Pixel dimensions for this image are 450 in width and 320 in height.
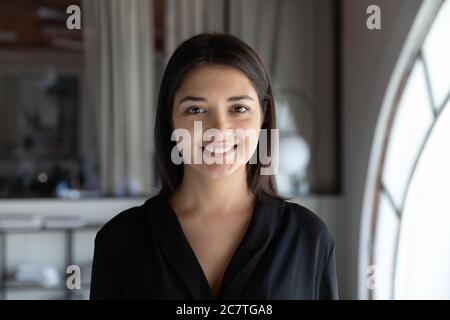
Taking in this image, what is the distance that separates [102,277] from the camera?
68cm

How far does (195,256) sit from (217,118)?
171mm

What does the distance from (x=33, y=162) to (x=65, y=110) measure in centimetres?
34

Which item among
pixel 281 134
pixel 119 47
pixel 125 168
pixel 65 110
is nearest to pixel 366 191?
pixel 281 134

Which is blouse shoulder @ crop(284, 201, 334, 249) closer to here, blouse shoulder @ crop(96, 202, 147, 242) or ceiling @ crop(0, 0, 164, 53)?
blouse shoulder @ crop(96, 202, 147, 242)

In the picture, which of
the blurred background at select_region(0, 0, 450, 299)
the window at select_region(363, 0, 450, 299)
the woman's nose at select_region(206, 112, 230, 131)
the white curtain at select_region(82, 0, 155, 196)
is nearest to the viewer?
the woman's nose at select_region(206, 112, 230, 131)

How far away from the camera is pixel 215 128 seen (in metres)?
0.62

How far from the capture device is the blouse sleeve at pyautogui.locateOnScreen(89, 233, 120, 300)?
26.6 inches

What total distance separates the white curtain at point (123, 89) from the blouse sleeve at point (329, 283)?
2.31 m

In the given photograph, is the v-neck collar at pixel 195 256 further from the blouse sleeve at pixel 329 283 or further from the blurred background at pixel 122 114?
the blurred background at pixel 122 114

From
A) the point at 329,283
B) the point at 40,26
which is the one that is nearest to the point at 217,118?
the point at 329,283

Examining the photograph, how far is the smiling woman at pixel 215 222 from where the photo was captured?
63 centimetres

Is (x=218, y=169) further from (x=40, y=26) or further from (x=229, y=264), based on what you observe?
(x=40, y=26)

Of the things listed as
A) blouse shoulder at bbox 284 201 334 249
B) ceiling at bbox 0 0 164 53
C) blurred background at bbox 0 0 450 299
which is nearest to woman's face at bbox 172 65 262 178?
blouse shoulder at bbox 284 201 334 249
